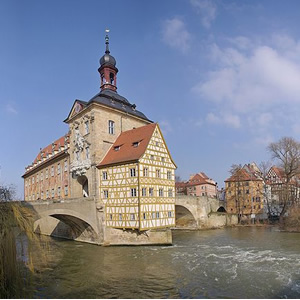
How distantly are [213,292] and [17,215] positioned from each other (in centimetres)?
781

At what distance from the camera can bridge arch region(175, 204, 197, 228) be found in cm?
3341

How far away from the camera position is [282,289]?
10.8m

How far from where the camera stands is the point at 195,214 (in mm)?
33594

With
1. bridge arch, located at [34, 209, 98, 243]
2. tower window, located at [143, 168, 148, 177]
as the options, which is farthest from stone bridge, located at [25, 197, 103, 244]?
tower window, located at [143, 168, 148, 177]

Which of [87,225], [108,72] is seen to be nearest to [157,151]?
[87,225]

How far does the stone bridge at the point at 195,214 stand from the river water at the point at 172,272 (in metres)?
12.7

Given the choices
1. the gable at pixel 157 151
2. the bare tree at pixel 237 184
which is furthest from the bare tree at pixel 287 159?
the gable at pixel 157 151

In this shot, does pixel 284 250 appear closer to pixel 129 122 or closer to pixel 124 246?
pixel 124 246

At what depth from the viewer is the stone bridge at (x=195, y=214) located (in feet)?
109

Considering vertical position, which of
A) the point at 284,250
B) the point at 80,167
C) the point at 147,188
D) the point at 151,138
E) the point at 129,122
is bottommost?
the point at 284,250

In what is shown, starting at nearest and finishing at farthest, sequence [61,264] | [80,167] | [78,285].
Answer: [78,285] → [61,264] → [80,167]

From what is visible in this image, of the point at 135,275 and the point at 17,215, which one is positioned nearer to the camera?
the point at 17,215

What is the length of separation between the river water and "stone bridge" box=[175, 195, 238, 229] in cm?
1273

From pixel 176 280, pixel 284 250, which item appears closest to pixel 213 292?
pixel 176 280
